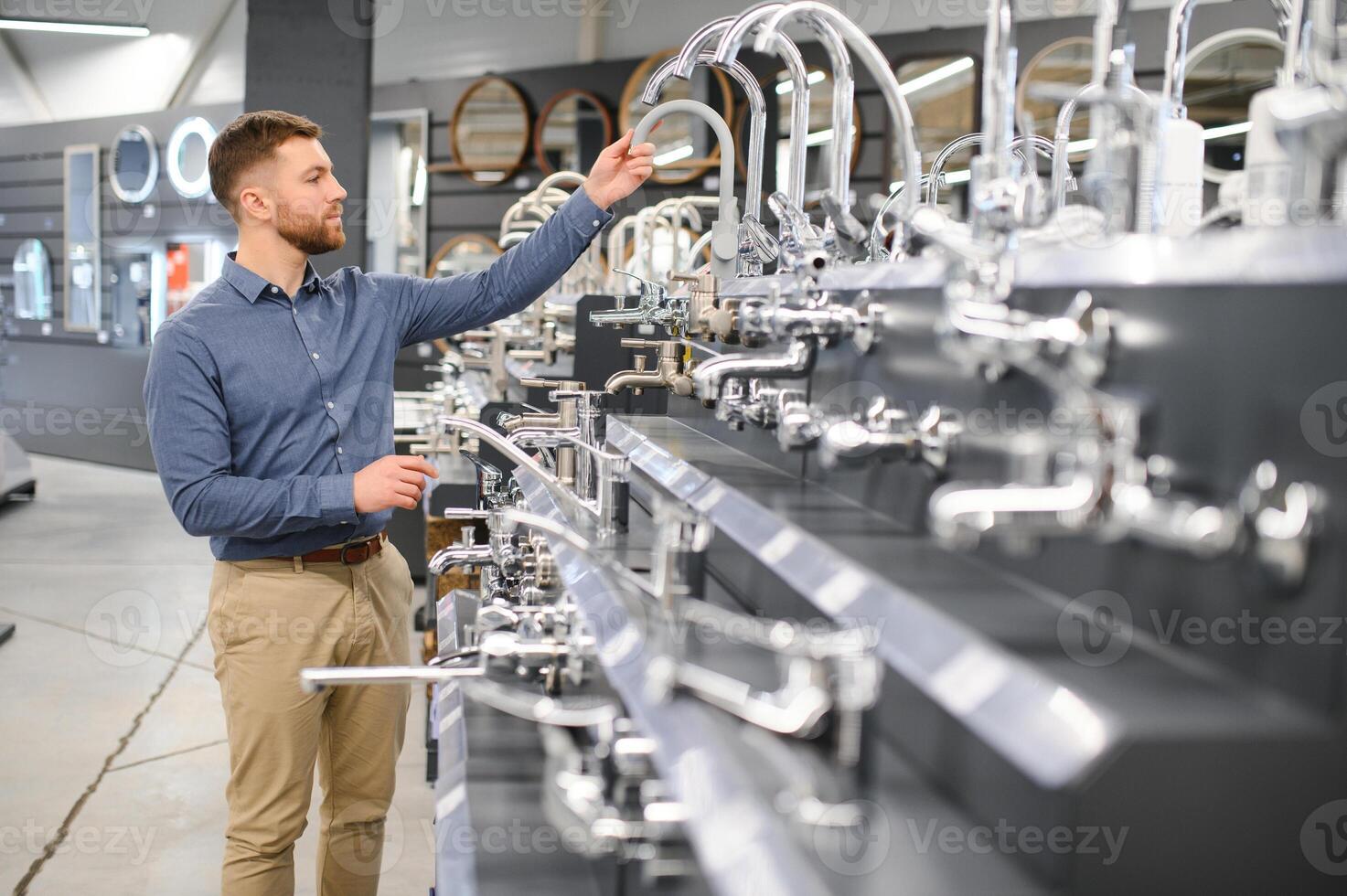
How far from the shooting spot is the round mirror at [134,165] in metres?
10.4

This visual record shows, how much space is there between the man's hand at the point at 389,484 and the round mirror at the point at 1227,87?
4916 mm

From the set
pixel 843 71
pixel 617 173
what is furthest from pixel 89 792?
pixel 843 71

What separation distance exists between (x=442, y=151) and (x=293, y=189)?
745cm

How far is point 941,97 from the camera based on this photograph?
7.06m

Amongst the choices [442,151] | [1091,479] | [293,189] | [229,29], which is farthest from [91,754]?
[229,29]

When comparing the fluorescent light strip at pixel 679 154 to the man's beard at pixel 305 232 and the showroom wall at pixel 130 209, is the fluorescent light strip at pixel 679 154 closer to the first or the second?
the showroom wall at pixel 130 209

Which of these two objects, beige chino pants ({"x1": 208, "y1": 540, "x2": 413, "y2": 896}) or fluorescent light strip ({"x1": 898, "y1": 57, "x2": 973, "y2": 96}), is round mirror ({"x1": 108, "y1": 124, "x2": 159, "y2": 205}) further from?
beige chino pants ({"x1": 208, "y1": 540, "x2": 413, "y2": 896})

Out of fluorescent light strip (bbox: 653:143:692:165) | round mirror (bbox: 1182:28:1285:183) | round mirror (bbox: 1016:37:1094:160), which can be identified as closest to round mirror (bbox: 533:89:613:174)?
fluorescent light strip (bbox: 653:143:692:165)

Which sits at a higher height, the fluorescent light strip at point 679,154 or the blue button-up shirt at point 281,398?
the fluorescent light strip at point 679,154

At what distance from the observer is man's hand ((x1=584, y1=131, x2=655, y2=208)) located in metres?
2.40

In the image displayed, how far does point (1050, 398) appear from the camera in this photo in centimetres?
109

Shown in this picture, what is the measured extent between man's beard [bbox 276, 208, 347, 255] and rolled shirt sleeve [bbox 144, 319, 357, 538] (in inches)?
11.0

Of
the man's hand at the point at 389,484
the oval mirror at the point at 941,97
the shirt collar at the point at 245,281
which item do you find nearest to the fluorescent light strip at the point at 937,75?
the oval mirror at the point at 941,97

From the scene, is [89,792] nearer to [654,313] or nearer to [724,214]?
[654,313]
